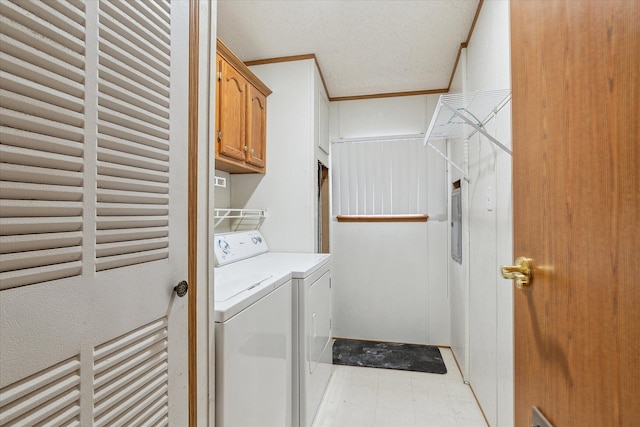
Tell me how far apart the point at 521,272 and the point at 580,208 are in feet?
0.84

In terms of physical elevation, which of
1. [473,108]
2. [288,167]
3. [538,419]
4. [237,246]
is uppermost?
[473,108]

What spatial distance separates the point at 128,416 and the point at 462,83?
2.71 metres

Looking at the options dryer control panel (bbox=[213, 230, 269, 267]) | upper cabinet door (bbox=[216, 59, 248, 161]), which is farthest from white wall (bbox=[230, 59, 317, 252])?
upper cabinet door (bbox=[216, 59, 248, 161])

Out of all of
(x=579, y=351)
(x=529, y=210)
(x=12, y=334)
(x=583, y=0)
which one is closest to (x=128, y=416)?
(x=12, y=334)

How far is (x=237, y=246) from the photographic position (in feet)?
6.90

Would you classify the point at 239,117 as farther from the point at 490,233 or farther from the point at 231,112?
the point at 490,233

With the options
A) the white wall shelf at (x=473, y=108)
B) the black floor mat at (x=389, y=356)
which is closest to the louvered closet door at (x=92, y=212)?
the white wall shelf at (x=473, y=108)

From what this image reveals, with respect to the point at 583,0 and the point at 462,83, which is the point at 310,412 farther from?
the point at 462,83

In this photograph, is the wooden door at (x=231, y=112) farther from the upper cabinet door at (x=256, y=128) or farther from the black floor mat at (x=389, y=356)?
the black floor mat at (x=389, y=356)

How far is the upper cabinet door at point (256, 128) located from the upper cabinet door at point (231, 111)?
0.06 metres

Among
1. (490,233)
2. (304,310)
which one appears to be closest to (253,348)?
(304,310)

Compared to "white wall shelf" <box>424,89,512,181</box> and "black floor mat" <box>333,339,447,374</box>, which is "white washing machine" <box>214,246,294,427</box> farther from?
"black floor mat" <box>333,339,447,374</box>

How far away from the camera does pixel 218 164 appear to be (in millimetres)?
2178

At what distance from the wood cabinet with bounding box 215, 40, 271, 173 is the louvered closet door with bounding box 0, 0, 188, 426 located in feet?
3.72
